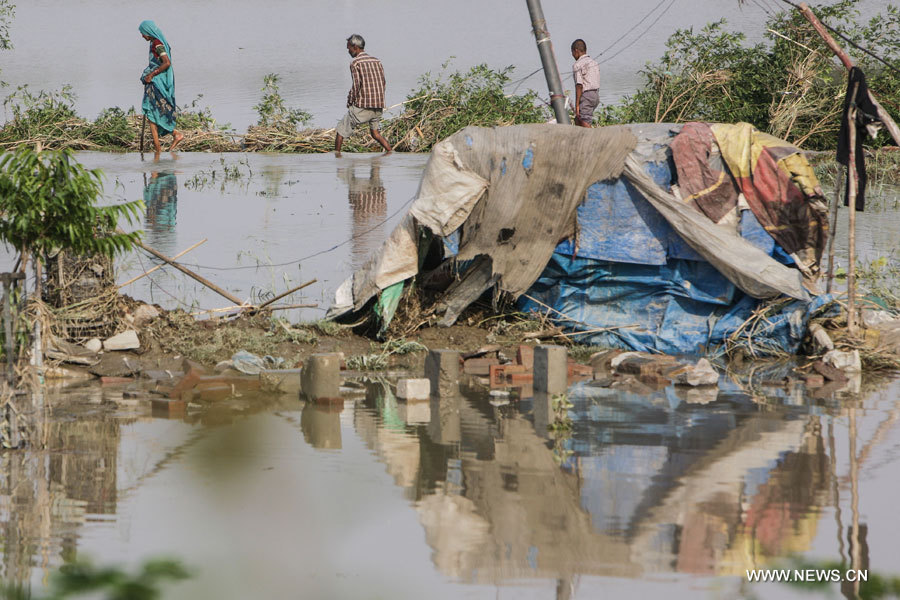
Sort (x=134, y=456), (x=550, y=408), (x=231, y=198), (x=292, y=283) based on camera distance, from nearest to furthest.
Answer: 1. (x=134, y=456)
2. (x=550, y=408)
3. (x=292, y=283)
4. (x=231, y=198)

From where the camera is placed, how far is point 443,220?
8.75m

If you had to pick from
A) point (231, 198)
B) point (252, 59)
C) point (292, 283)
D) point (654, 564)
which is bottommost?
point (654, 564)

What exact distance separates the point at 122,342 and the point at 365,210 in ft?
18.8

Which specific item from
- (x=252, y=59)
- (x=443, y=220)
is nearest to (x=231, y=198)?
(x=443, y=220)

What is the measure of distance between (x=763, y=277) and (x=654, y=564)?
13.8 ft

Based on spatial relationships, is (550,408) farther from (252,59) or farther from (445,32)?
(445,32)

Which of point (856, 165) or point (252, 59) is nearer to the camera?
point (856, 165)

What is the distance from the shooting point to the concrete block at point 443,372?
24.9ft

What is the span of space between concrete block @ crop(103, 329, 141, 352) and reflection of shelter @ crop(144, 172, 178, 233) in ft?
12.5

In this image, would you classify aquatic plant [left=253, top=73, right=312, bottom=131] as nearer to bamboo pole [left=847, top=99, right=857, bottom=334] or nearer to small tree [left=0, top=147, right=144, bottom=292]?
bamboo pole [left=847, top=99, right=857, bottom=334]

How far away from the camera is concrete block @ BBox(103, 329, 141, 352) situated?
8461 millimetres

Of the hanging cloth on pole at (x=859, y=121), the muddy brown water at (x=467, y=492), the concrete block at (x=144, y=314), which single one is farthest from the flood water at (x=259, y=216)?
the hanging cloth on pole at (x=859, y=121)

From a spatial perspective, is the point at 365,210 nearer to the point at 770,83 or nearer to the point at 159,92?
the point at 159,92

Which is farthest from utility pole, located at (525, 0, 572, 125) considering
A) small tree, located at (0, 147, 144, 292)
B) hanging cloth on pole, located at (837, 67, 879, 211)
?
small tree, located at (0, 147, 144, 292)
